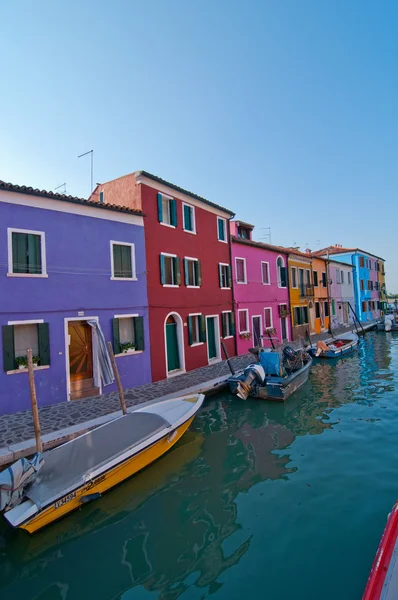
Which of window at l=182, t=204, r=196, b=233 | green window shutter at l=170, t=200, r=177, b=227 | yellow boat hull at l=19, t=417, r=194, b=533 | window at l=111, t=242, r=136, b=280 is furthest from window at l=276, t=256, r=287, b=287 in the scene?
yellow boat hull at l=19, t=417, r=194, b=533

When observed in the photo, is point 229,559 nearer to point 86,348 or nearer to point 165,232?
point 86,348

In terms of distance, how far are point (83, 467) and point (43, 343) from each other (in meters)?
5.12

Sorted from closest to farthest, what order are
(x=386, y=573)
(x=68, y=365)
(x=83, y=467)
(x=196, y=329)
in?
(x=386, y=573)
(x=83, y=467)
(x=68, y=365)
(x=196, y=329)

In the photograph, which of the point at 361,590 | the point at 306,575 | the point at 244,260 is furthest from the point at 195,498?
the point at 244,260

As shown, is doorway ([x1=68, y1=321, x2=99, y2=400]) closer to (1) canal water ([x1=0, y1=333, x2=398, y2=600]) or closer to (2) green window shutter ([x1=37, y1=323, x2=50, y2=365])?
(2) green window shutter ([x1=37, y1=323, x2=50, y2=365])

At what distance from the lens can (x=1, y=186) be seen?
9453 millimetres

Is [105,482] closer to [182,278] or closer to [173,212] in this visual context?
[182,278]

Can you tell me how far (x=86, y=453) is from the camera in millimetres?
6480

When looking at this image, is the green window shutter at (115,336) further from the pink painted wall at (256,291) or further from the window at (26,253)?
the pink painted wall at (256,291)

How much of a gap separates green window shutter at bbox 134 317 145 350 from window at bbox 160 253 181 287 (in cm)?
213

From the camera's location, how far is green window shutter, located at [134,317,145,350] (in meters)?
→ 12.8

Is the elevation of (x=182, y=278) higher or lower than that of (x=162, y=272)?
lower

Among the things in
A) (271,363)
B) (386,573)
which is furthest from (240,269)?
(386,573)

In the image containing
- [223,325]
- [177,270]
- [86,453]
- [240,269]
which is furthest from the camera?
[240,269]
